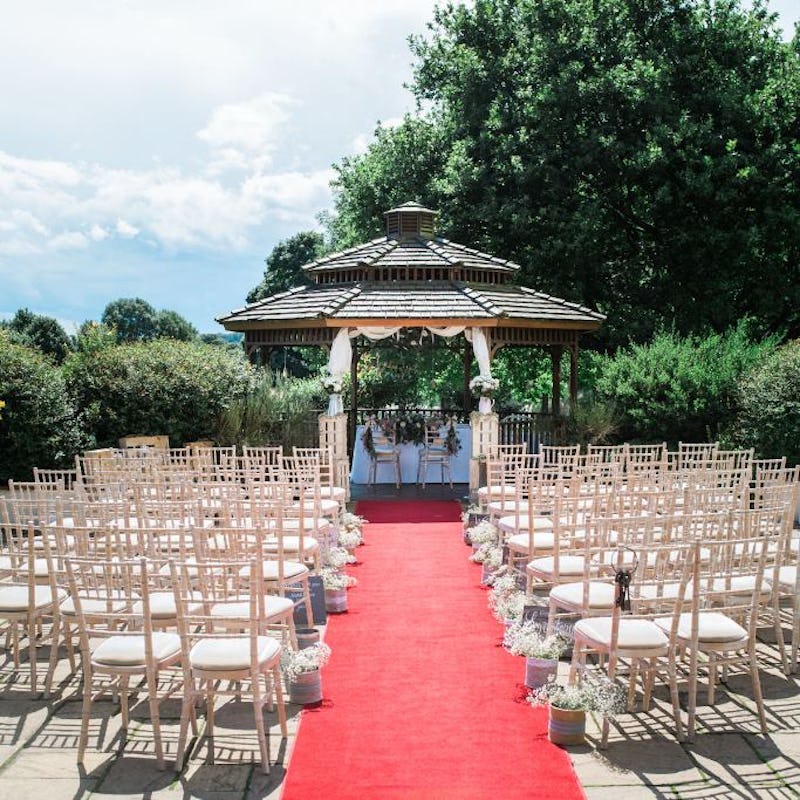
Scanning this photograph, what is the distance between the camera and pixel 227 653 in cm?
522

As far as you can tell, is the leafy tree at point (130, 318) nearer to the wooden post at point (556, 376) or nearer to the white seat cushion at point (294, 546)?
the wooden post at point (556, 376)

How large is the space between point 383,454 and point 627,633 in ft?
36.1

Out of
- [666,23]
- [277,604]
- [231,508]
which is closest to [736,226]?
[666,23]

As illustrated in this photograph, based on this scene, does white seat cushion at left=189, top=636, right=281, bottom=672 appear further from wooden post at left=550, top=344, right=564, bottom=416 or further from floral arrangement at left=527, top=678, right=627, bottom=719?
wooden post at left=550, top=344, right=564, bottom=416

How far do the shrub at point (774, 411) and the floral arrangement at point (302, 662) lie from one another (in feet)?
34.5

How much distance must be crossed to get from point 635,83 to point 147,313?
58.7 meters

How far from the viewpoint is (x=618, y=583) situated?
566cm

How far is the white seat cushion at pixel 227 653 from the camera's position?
16.8 feet

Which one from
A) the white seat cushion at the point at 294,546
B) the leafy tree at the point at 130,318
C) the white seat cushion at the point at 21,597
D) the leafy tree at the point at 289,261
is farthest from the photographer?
the leafy tree at the point at 130,318

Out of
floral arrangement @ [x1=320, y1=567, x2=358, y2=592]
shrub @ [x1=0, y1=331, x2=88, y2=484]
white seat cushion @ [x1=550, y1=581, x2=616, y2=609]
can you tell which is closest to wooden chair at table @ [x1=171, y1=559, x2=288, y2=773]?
white seat cushion @ [x1=550, y1=581, x2=616, y2=609]

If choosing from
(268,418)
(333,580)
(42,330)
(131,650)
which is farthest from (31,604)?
(42,330)

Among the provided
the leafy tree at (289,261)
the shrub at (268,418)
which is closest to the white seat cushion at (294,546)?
the shrub at (268,418)

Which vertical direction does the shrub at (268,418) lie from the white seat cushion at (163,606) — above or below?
above

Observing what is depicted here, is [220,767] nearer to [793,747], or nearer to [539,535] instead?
[793,747]
